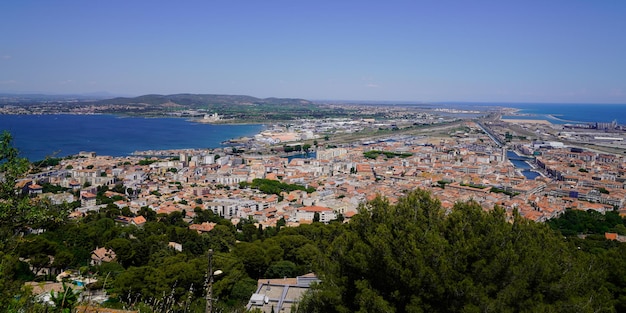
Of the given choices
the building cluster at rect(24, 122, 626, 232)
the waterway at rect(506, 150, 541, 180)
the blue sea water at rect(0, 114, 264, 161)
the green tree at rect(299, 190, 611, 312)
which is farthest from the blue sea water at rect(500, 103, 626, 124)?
the green tree at rect(299, 190, 611, 312)

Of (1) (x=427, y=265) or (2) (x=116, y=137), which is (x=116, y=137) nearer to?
(2) (x=116, y=137)

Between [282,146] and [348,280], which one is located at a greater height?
[348,280]

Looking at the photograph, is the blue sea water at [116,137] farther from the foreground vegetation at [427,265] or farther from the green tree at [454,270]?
the green tree at [454,270]

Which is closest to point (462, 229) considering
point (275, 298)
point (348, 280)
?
point (348, 280)

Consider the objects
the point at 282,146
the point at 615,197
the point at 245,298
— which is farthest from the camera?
the point at 282,146

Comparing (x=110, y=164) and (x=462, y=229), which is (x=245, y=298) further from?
(x=110, y=164)

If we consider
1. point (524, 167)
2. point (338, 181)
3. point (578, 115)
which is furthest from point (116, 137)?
point (578, 115)

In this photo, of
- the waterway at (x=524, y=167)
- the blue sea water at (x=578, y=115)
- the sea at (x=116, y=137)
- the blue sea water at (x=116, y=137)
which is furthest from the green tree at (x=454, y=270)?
the blue sea water at (x=578, y=115)

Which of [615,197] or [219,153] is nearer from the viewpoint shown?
[615,197]

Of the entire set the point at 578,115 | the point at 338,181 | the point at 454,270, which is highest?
the point at 454,270
